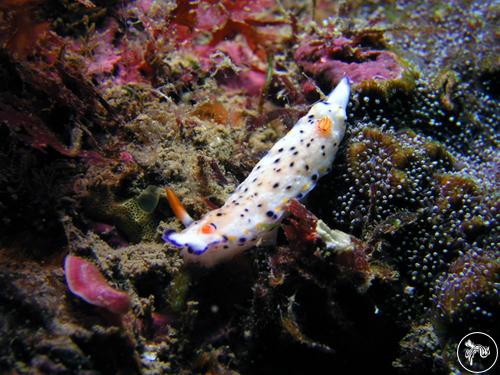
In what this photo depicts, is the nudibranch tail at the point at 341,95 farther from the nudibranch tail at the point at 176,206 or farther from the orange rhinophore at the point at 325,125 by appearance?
the nudibranch tail at the point at 176,206

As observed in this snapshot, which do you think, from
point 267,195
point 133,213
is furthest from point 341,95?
point 133,213

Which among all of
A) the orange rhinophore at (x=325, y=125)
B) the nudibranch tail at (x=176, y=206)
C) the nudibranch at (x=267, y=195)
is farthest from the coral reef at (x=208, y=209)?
the nudibranch tail at (x=176, y=206)

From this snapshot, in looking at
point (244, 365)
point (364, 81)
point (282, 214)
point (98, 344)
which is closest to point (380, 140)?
point (364, 81)

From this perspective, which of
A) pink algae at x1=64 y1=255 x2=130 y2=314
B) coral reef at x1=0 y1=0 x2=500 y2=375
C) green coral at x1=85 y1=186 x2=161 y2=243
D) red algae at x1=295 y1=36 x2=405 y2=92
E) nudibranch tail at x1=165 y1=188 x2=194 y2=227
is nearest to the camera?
pink algae at x1=64 y1=255 x2=130 y2=314

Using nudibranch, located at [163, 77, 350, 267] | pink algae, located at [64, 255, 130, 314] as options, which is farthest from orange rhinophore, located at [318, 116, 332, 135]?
pink algae, located at [64, 255, 130, 314]

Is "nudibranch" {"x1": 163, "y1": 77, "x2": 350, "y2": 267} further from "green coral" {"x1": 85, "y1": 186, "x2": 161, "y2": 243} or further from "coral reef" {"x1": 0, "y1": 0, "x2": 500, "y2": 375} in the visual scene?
"green coral" {"x1": 85, "y1": 186, "x2": 161, "y2": 243}

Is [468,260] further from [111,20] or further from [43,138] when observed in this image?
[111,20]
